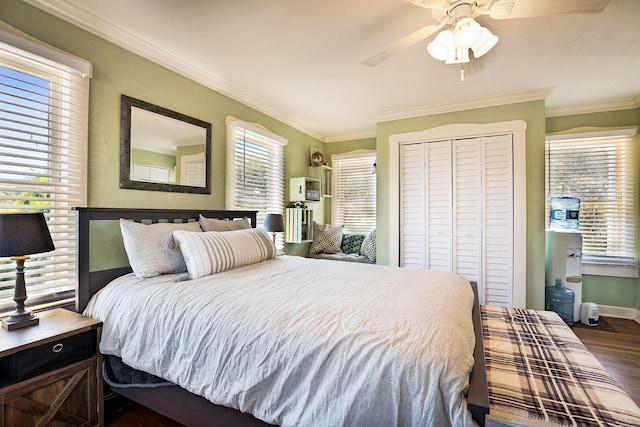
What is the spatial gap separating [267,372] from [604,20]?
3.02m

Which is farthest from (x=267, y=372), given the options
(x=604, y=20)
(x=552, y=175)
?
(x=552, y=175)

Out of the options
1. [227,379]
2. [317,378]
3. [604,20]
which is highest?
[604,20]

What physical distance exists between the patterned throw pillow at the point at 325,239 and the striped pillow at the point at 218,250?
77.1 inches

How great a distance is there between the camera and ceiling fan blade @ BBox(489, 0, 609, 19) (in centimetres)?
144

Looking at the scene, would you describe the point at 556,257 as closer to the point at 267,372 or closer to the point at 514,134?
the point at 514,134

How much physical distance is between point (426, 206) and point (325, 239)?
5.06 ft

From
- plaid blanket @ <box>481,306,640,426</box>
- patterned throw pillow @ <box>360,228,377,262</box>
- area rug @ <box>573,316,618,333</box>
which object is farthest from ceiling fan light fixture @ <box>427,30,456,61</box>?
area rug @ <box>573,316,618,333</box>

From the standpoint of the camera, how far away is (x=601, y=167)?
3684 millimetres

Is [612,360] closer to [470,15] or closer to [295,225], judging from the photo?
[470,15]

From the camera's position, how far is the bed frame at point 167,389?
98cm

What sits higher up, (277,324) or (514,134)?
(514,134)

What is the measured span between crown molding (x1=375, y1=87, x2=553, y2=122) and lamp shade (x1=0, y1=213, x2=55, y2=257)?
144 inches

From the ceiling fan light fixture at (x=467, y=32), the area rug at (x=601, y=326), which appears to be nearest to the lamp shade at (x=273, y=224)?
the ceiling fan light fixture at (x=467, y=32)

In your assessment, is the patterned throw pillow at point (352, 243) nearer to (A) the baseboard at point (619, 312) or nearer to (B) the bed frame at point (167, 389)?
(B) the bed frame at point (167, 389)
